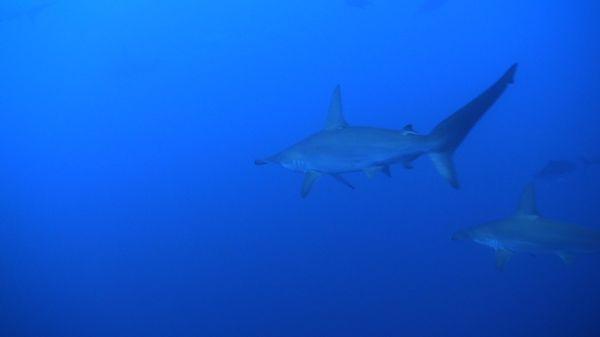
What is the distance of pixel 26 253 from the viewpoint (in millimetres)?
11758

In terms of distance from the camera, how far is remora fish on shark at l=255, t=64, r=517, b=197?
166 inches

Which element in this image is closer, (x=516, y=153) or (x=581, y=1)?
(x=581, y=1)

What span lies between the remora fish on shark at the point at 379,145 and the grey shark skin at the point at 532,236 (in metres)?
2.06

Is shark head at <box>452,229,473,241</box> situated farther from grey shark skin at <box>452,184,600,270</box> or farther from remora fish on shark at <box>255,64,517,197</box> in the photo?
remora fish on shark at <box>255,64,517,197</box>

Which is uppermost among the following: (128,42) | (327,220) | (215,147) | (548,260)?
(128,42)

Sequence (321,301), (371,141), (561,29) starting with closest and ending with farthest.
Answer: (371,141)
(321,301)
(561,29)

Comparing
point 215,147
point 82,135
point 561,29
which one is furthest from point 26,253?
point 561,29

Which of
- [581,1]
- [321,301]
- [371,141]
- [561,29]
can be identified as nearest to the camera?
[371,141]

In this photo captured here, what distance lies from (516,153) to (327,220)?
17.9 ft

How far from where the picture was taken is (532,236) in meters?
5.80

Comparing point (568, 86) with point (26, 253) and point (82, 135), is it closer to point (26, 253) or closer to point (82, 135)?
point (82, 135)

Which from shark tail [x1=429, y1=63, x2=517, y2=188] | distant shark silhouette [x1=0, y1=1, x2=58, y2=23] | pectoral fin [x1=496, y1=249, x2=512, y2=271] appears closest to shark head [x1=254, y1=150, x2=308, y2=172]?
shark tail [x1=429, y1=63, x2=517, y2=188]

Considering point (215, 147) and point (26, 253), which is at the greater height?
point (215, 147)

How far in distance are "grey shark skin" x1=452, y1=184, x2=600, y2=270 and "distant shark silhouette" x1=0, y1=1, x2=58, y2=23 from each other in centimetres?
1075
